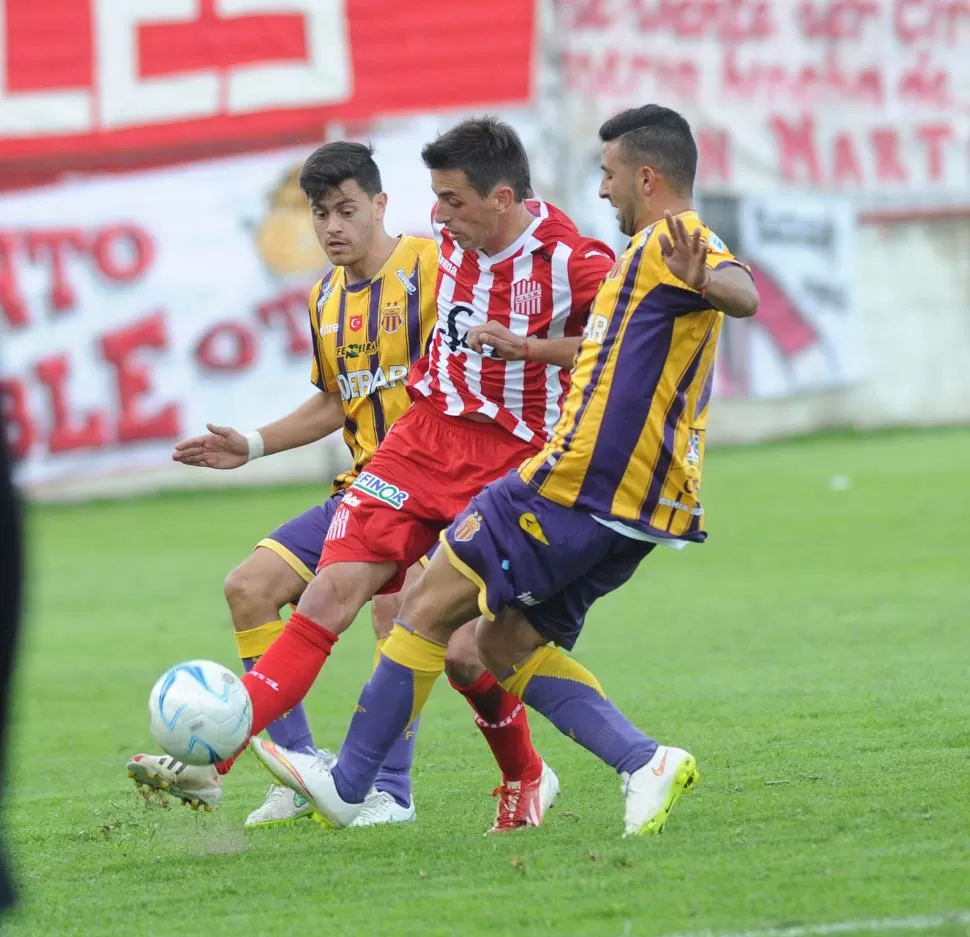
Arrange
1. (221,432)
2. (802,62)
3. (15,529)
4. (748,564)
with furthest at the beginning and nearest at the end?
1. (802,62)
2. (748,564)
3. (221,432)
4. (15,529)

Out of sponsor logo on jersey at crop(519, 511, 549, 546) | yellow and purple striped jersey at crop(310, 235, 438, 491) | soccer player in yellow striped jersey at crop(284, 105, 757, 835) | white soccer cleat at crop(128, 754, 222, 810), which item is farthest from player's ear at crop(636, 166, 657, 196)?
white soccer cleat at crop(128, 754, 222, 810)

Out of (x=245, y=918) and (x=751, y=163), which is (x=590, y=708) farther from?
(x=751, y=163)

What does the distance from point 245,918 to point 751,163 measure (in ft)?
69.1

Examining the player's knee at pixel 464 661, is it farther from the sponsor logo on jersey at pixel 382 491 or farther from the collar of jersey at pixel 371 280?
the collar of jersey at pixel 371 280

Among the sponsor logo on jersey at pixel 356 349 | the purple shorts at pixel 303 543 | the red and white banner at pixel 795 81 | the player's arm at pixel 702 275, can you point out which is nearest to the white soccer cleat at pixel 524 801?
the purple shorts at pixel 303 543

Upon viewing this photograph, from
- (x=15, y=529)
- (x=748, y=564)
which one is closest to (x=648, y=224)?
(x=15, y=529)

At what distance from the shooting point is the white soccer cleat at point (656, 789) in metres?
5.06

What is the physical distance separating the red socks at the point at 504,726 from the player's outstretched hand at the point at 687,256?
5.01 feet

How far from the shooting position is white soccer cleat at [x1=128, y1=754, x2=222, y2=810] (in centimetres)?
501

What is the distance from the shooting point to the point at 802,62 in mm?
24750

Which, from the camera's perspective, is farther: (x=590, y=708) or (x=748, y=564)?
(x=748, y=564)

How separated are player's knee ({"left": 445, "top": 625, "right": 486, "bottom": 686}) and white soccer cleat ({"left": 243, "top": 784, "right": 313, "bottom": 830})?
0.75 m

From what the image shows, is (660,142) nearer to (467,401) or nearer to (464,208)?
(464,208)

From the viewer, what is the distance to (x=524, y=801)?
559cm
